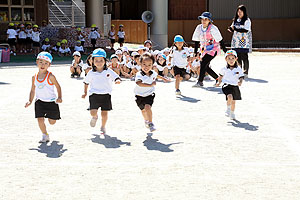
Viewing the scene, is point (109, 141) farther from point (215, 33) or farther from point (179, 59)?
point (215, 33)

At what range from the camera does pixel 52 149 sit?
6.59 meters

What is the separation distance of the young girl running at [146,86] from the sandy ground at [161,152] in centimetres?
27

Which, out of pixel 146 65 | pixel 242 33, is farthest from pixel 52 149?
pixel 242 33

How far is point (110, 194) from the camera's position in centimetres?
477

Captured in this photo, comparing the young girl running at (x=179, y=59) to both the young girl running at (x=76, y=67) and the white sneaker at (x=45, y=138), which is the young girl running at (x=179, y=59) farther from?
the white sneaker at (x=45, y=138)

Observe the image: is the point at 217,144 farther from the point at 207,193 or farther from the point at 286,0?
the point at 286,0

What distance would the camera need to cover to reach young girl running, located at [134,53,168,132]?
755 cm

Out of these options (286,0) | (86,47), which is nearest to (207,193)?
(86,47)

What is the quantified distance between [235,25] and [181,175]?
976 cm

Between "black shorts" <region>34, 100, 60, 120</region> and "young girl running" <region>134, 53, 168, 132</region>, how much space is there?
129cm

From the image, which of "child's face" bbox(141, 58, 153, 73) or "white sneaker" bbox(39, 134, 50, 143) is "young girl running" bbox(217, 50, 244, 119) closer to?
"child's face" bbox(141, 58, 153, 73)

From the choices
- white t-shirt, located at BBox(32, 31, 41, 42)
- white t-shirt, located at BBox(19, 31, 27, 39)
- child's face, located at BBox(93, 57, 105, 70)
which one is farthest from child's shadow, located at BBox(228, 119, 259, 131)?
white t-shirt, located at BBox(19, 31, 27, 39)

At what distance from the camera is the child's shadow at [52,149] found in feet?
20.7

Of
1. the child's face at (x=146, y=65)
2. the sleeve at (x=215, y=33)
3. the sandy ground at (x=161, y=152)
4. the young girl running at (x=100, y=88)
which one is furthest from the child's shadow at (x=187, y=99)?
the young girl running at (x=100, y=88)
